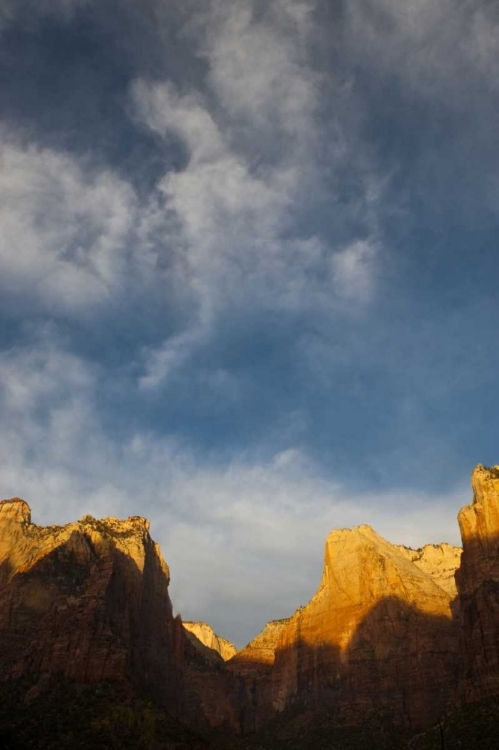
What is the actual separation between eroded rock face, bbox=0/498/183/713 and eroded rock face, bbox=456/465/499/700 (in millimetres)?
52245

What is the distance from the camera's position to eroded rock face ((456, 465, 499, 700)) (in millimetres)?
93188

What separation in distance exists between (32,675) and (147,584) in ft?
149

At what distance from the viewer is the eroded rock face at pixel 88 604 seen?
98.1 metres

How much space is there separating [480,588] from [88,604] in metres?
64.8

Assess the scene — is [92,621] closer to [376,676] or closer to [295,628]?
[376,676]

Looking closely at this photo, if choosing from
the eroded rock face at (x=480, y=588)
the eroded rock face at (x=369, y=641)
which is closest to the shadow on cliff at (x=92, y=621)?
the eroded rock face at (x=369, y=641)

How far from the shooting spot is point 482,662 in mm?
94438

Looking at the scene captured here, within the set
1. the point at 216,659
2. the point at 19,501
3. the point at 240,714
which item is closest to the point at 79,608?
the point at 19,501

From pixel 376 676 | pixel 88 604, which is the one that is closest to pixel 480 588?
pixel 376 676

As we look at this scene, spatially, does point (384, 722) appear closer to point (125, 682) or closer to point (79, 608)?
point (125, 682)

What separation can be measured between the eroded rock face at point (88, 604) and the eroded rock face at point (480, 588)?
52245mm

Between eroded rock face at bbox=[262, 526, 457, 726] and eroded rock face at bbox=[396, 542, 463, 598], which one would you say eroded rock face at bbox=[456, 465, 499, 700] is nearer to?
eroded rock face at bbox=[262, 526, 457, 726]

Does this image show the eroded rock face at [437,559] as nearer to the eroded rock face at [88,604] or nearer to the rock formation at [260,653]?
the rock formation at [260,653]

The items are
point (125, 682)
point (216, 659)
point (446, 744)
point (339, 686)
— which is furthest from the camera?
point (216, 659)
